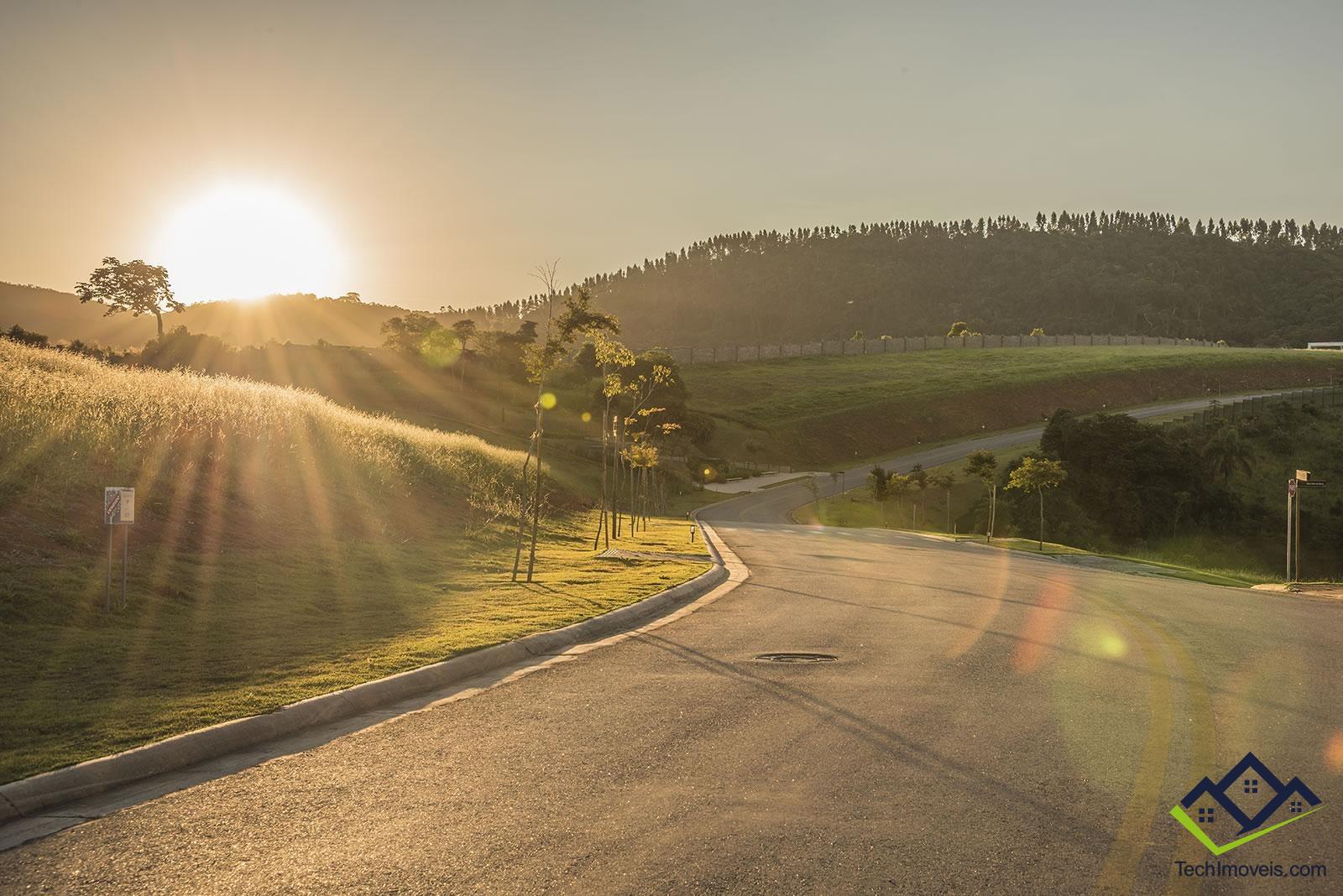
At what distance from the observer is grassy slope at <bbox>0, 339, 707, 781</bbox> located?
29.2ft

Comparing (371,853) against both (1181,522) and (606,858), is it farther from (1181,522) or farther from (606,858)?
(1181,522)

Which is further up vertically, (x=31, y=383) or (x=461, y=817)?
(x=31, y=383)

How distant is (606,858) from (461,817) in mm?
1102

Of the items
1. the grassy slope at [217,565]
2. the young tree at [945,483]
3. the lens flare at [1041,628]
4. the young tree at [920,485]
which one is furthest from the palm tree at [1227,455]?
the lens flare at [1041,628]

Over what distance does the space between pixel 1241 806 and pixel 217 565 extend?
1537 cm

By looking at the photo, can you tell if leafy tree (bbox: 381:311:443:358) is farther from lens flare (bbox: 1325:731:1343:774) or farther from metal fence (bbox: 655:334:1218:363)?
lens flare (bbox: 1325:731:1343:774)

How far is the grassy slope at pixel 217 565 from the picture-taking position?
889cm

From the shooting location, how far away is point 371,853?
4.97 meters

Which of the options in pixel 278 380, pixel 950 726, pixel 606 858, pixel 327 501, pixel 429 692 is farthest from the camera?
pixel 278 380

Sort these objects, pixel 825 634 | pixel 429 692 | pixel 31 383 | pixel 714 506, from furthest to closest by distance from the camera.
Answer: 1. pixel 714 506
2. pixel 31 383
3. pixel 825 634
4. pixel 429 692

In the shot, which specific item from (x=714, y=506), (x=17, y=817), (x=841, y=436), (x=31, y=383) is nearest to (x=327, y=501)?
(x=31, y=383)

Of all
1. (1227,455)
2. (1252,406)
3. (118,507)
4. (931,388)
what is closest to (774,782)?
(118,507)

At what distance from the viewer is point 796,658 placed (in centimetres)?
1065

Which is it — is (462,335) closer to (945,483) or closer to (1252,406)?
(945,483)
